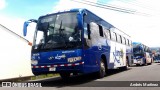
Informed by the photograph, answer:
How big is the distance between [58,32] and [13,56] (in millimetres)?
6807

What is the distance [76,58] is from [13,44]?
7759 millimetres

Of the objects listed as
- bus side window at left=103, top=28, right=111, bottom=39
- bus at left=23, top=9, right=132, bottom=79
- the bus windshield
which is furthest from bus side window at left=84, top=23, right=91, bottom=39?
bus side window at left=103, top=28, right=111, bottom=39

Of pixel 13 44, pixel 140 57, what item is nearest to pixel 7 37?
pixel 13 44

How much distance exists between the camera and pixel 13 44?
1825cm

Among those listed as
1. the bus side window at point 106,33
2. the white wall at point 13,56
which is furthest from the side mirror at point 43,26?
the white wall at point 13,56

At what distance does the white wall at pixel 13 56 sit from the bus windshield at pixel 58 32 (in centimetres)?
529

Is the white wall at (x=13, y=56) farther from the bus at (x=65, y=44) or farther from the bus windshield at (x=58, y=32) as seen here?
the bus windshield at (x=58, y=32)

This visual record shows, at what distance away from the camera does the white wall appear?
1708cm

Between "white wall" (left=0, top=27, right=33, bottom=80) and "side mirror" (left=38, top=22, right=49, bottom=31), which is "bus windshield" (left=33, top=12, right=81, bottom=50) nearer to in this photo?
"side mirror" (left=38, top=22, right=49, bottom=31)

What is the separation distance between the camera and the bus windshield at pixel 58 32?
38.7ft

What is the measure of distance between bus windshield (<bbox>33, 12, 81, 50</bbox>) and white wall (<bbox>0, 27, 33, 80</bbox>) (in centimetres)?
529

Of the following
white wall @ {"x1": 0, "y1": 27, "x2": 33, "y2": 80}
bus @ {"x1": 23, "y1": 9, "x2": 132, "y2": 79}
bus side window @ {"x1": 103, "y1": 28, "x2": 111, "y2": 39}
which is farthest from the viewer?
white wall @ {"x1": 0, "y1": 27, "x2": 33, "y2": 80}

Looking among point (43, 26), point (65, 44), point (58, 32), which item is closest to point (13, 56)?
point (43, 26)

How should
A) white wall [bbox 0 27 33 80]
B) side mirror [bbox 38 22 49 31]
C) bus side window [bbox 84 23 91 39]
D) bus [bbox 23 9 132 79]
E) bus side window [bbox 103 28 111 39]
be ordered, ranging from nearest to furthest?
bus [bbox 23 9 132 79] < bus side window [bbox 84 23 91 39] < side mirror [bbox 38 22 49 31] < bus side window [bbox 103 28 111 39] < white wall [bbox 0 27 33 80]
